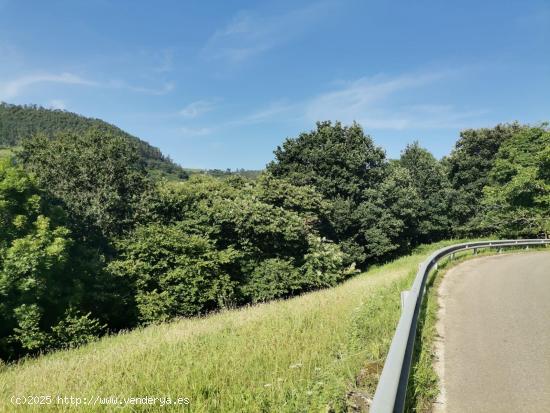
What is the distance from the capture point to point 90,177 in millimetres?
35719

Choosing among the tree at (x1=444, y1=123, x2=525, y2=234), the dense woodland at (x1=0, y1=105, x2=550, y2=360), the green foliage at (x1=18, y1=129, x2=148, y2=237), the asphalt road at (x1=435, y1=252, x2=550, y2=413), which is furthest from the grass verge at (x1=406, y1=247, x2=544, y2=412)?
the tree at (x1=444, y1=123, x2=525, y2=234)

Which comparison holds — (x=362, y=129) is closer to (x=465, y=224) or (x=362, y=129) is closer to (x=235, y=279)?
(x=465, y=224)

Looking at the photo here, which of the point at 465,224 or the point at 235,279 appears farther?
the point at 465,224

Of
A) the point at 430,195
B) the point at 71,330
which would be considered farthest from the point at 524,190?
the point at 71,330

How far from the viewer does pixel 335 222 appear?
39.7m

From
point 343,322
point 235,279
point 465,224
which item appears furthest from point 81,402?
point 465,224

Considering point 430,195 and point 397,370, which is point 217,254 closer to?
point 397,370

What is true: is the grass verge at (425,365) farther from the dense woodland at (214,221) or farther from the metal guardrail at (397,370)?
the dense woodland at (214,221)

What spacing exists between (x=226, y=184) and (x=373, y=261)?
18127mm

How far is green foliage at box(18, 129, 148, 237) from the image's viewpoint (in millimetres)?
33656

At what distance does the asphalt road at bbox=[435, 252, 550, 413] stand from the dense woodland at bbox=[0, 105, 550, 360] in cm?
1441

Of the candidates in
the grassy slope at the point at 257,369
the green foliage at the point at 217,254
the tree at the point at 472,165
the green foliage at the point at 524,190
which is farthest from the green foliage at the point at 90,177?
the tree at the point at 472,165

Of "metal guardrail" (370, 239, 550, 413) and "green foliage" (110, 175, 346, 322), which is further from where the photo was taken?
"green foliage" (110, 175, 346, 322)

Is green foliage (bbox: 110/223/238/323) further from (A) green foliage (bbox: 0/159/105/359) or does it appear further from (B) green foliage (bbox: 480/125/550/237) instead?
(B) green foliage (bbox: 480/125/550/237)
